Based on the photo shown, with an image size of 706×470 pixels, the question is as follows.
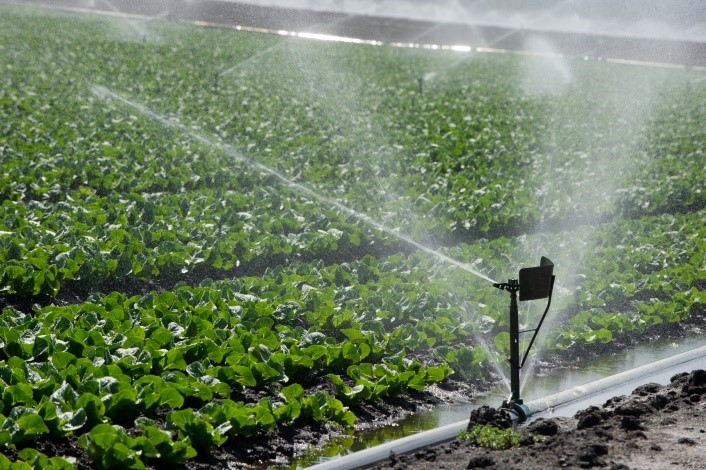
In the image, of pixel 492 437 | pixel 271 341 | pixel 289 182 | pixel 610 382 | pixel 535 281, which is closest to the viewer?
pixel 492 437

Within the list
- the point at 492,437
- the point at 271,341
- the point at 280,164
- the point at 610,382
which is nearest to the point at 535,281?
the point at 492,437

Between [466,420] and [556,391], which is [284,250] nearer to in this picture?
[556,391]

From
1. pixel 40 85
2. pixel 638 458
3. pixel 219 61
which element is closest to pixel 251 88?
pixel 40 85

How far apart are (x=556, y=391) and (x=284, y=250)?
10.8ft

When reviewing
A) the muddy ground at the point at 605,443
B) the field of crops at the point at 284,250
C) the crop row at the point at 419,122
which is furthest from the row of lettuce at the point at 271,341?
the crop row at the point at 419,122

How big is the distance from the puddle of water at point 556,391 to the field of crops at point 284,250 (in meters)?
0.21

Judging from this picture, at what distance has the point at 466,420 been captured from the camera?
528 centimetres

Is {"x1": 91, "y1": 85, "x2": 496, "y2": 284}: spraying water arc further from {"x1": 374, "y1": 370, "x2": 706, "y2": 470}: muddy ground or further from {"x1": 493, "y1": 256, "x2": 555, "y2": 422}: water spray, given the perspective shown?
{"x1": 374, "y1": 370, "x2": 706, "y2": 470}: muddy ground

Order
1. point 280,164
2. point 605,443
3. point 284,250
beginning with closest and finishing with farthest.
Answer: point 605,443 → point 284,250 → point 280,164

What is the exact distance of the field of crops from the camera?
5.09 meters

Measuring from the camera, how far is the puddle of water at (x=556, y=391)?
16.9ft

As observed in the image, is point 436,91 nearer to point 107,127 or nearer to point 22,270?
point 107,127

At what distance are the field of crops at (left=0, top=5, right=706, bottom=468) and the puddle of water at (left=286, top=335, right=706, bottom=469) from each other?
21 cm

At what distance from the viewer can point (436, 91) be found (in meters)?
25.8
